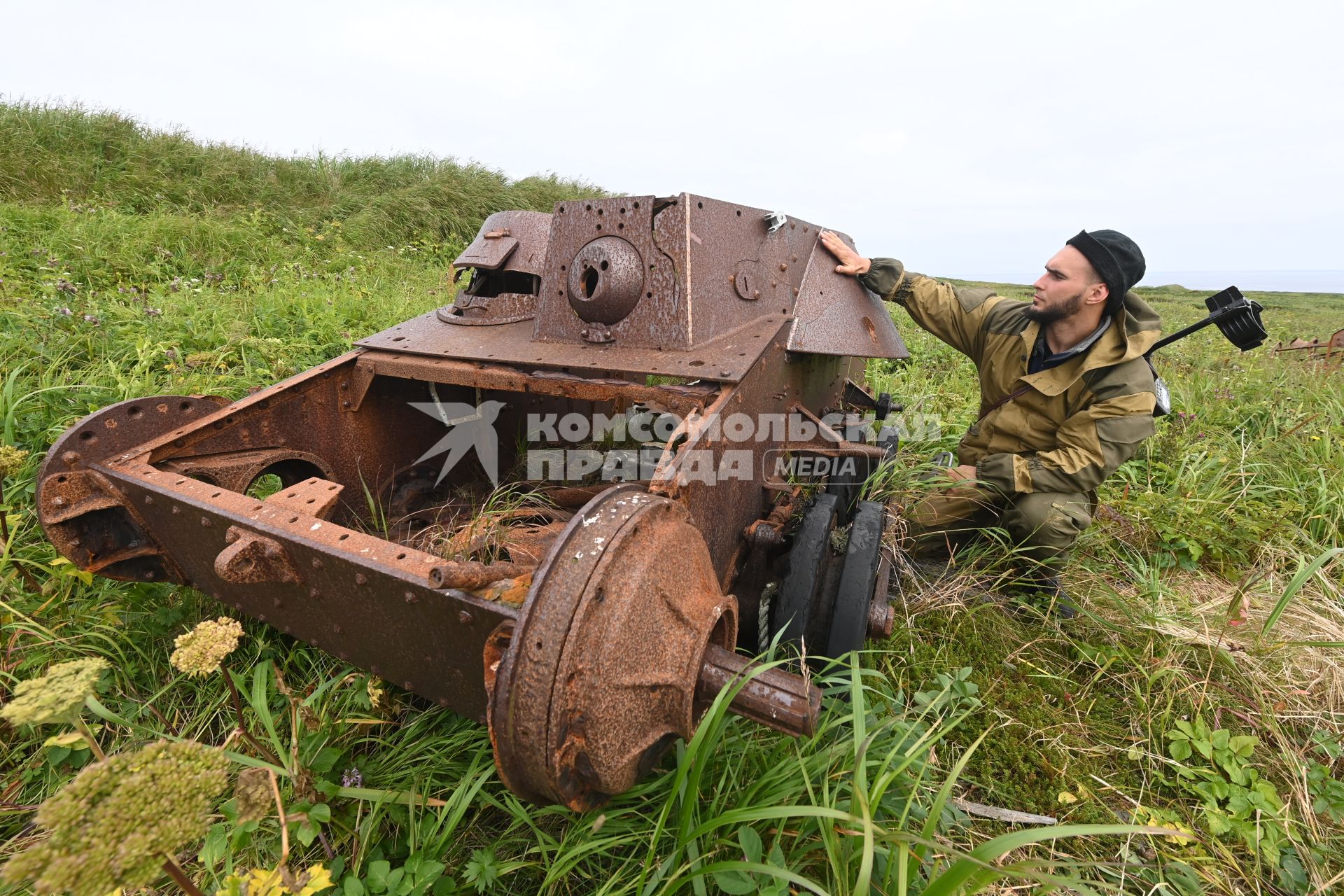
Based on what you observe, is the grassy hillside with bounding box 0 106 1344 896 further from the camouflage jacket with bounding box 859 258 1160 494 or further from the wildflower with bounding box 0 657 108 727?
the camouflage jacket with bounding box 859 258 1160 494

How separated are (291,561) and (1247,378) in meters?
7.20

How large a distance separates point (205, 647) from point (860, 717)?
1.44 metres

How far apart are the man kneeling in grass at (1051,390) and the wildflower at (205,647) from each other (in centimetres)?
283

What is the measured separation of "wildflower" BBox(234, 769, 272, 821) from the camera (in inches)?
47.2

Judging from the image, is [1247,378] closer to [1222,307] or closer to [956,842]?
[1222,307]

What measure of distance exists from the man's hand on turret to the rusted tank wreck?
0.09 meters

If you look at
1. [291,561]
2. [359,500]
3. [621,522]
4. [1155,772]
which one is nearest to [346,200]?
[359,500]

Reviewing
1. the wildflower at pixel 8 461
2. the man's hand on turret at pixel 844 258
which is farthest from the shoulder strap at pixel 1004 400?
the wildflower at pixel 8 461

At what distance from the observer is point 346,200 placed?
340 inches

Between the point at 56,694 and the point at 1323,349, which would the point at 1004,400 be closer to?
the point at 56,694

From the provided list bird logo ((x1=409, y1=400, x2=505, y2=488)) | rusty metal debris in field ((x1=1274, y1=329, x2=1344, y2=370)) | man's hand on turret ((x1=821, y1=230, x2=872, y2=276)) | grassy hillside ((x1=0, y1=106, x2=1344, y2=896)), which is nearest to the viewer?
grassy hillside ((x1=0, y1=106, x2=1344, y2=896))

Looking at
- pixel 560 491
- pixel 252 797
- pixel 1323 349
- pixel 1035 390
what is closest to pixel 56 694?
pixel 252 797

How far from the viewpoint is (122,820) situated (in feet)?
2.65

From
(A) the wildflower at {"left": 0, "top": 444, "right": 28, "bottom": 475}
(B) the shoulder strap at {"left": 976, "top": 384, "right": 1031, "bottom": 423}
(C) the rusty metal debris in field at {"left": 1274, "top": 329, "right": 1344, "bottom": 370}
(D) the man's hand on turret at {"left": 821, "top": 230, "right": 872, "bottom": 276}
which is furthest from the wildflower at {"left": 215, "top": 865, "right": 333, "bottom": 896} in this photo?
(C) the rusty metal debris in field at {"left": 1274, "top": 329, "right": 1344, "bottom": 370}
